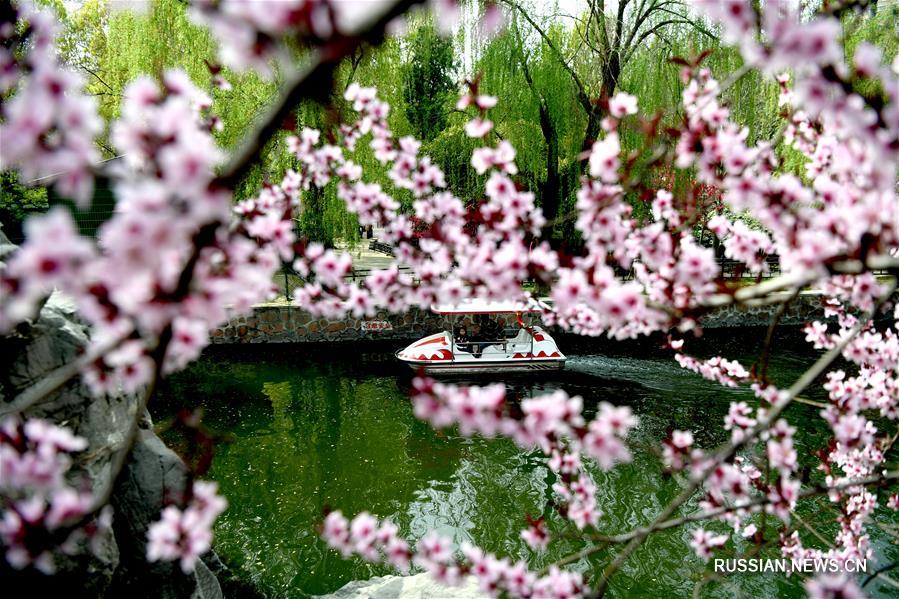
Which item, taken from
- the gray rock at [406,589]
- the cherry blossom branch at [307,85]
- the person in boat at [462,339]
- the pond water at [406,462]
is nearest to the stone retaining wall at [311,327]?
the pond water at [406,462]

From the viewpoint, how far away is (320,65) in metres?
0.91

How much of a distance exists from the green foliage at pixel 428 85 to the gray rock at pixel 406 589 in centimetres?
1134

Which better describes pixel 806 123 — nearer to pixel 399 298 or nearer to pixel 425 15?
pixel 399 298

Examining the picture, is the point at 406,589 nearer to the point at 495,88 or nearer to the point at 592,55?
the point at 495,88

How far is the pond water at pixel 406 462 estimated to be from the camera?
5195 mm

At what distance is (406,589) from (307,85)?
419cm

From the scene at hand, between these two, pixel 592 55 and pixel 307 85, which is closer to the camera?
pixel 307 85

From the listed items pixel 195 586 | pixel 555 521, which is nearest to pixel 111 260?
pixel 195 586

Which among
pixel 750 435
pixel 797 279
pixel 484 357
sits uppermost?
pixel 797 279

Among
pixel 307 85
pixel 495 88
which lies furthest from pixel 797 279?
pixel 495 88

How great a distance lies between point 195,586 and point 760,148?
4368 millimetres

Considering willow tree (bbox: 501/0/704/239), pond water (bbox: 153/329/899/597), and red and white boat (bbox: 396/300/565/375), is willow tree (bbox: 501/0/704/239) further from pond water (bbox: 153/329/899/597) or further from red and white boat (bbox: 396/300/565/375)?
pond water (bbox: 153/329/899/597)

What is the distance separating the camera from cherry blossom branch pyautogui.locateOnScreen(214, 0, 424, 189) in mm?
922

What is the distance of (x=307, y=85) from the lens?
3.16ft
